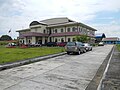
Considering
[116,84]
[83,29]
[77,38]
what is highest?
[83,29]

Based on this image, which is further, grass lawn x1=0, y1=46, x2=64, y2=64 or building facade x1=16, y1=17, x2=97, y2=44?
building facade x1=16, y1=17, x2=97, y2=44

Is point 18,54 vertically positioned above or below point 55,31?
below

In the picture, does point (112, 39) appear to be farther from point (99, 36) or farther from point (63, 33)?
point (63, 33)

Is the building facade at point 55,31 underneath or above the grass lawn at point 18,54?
above

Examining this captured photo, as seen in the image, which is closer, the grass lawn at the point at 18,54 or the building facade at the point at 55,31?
the grass lawn at the point at 18,54

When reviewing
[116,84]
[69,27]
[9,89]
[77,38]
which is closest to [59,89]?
[9,89]

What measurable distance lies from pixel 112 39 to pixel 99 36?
16132 mm

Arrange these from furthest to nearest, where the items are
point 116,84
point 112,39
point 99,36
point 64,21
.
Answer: point 112,39, point 99,36, point 64,21, point 116,84

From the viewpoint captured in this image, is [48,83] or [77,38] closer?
[48,83]

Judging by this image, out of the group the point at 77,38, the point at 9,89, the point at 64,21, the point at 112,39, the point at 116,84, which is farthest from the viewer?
the point at 112,39

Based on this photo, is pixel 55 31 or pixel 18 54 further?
pixel 55 31

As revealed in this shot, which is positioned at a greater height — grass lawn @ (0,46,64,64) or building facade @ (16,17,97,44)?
building facade @ (16,17,97,44)

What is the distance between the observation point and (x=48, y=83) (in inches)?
268

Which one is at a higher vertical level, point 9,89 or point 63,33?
point 63,33
